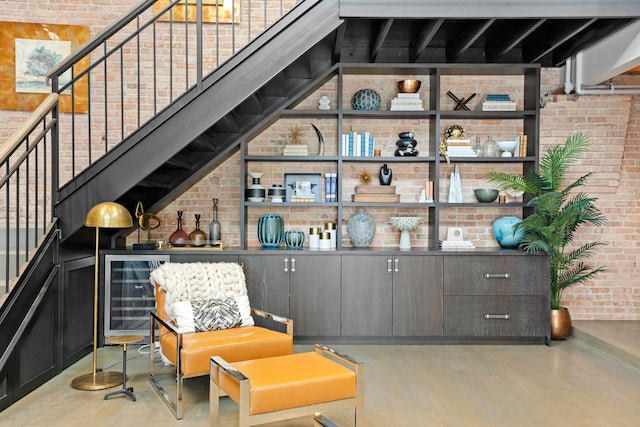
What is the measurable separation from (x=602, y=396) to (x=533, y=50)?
334cm

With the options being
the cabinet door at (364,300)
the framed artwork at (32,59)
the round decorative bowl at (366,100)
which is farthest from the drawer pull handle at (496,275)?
the framed artwork at (32,59)

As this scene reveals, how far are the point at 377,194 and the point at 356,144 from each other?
0.55 metres

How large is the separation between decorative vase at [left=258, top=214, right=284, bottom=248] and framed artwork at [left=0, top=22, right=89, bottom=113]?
2377 millimetres

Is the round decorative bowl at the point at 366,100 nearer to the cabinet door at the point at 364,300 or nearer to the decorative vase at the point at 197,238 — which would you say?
the cabinet door at the point at 364,300

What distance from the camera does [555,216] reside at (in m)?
4.97

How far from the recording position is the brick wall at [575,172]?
216 inches

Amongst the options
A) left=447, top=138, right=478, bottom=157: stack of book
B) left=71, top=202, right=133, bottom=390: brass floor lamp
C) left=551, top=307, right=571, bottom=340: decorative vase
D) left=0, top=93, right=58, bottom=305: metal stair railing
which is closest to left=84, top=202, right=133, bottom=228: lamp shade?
left=71, top=202, right=133, bottom=390: brass floor lamp

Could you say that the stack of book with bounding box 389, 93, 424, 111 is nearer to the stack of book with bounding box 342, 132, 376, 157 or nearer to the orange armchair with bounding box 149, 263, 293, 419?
the stack of book with bounding box 342, 132, 376, 157

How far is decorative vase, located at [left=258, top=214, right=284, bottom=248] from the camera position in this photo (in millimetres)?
5152

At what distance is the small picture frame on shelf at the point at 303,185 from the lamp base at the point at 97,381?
2299 millimetres

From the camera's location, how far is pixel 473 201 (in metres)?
5.62

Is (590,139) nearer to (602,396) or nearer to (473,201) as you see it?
(473,201)

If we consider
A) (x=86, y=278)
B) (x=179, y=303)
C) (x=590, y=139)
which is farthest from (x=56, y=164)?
(x=590, y=139)

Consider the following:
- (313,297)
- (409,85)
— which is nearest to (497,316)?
(313,297)
